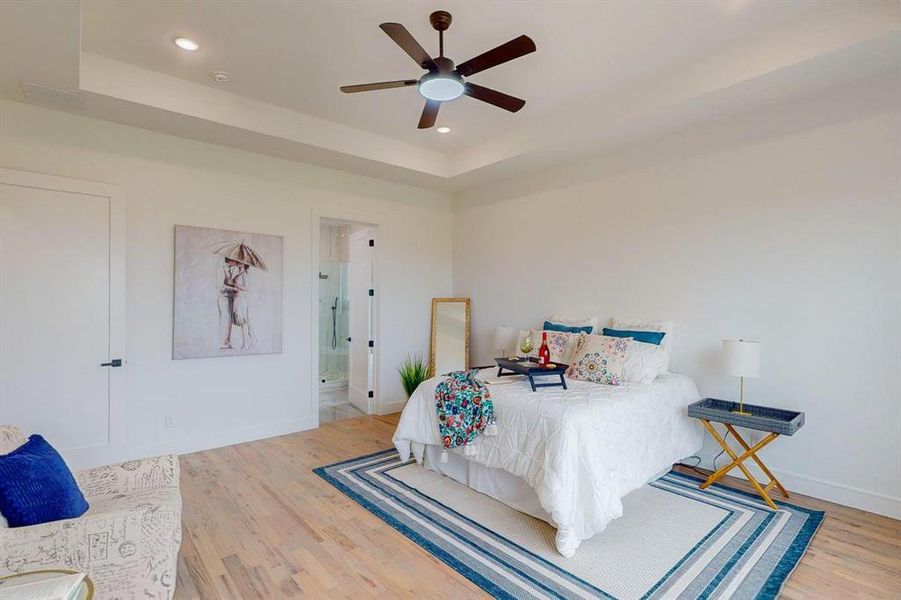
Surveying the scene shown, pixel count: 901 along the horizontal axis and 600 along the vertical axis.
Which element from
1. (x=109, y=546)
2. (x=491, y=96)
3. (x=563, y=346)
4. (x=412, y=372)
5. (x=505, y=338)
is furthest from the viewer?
(x=412, y=372)

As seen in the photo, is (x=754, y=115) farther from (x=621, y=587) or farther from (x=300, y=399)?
(x=300, y=399)

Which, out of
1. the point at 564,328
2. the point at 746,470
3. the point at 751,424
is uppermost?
the point at 564,328

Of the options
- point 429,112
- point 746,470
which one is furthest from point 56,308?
point 746,470

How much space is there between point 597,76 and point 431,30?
1.36 metres

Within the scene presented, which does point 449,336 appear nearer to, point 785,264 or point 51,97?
point 785,264

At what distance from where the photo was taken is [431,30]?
2895mm

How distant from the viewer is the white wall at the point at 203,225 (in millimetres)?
3631

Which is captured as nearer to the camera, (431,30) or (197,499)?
(431,30)

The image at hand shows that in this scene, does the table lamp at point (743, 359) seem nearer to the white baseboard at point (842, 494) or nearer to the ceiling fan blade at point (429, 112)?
the white baseboard at point (842, 494)

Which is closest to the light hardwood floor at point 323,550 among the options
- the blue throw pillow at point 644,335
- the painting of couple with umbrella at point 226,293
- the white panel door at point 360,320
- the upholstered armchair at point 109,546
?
the upholstered armchair at point 109,546

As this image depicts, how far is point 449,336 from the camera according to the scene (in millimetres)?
5945

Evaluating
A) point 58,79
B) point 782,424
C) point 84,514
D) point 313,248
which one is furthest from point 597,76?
point 84,514

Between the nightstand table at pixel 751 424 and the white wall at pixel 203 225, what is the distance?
3.52 meters

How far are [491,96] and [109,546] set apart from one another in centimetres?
297
